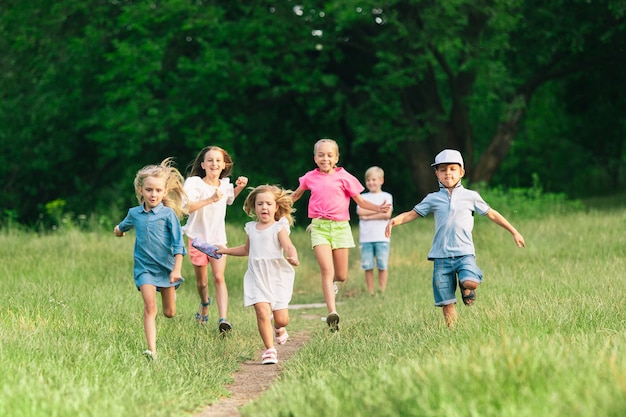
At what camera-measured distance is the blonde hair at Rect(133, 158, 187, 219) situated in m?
8.45

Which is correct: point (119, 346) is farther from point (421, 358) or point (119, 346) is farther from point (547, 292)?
point (547, 292)

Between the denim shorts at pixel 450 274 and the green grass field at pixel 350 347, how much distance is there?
0.74 ft

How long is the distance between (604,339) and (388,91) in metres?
20.3

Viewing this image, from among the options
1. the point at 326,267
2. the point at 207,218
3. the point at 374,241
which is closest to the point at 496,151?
the point at 374,241

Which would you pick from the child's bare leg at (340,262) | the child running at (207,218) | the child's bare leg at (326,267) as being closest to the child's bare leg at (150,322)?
the child running at (207,218)

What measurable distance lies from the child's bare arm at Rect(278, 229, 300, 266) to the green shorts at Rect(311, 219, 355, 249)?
5.54ft

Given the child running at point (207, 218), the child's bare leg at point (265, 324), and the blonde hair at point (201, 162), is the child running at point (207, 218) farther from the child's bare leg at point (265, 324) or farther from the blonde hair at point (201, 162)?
the child's bare leg at point (265, 324)

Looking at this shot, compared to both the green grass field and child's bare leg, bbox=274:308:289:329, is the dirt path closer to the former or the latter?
the green grass field

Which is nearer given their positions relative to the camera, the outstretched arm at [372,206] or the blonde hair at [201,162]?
the outstretched arm at [372,206]

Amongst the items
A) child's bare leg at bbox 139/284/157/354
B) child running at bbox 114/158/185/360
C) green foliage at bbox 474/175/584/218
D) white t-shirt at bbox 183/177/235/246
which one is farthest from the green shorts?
green foliage at bbox 474/175/584/218

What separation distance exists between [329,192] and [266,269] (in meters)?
1.99

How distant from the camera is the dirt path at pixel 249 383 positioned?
652 cm

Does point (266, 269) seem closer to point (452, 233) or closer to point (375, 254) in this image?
point (452, 233)

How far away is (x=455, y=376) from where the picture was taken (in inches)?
207
